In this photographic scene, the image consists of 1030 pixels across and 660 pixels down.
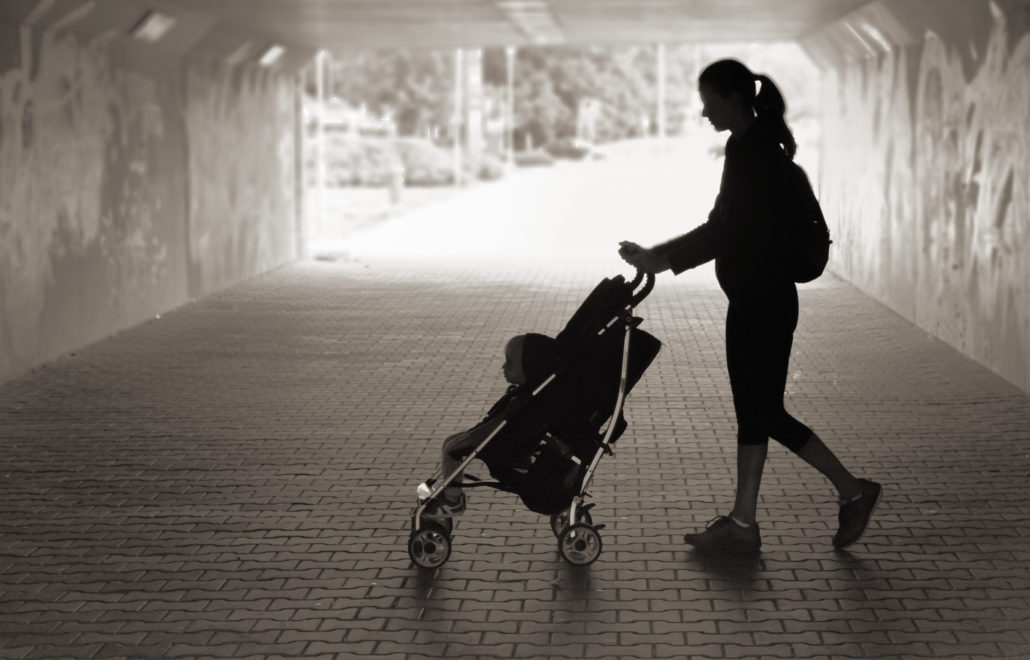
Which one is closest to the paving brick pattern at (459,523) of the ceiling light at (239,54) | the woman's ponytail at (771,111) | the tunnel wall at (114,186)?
the tunnel wall at (114,186)

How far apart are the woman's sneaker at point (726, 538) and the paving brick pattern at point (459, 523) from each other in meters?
0.09

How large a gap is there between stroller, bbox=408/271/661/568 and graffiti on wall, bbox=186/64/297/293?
Result: 1093cm

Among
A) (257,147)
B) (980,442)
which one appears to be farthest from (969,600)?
(257,147)

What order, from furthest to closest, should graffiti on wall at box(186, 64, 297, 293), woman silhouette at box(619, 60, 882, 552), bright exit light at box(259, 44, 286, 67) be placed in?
bright exit light at box(259, 44, 286, 67), graffiti on wall at box(186, 64, 297, 293), woman silhouette at box(619, 60, 882, 552)

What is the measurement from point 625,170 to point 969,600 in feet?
184

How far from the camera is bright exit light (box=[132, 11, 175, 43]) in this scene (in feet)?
45.6

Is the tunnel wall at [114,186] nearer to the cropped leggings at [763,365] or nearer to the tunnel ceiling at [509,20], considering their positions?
the tunnel ceiling at [509,20]

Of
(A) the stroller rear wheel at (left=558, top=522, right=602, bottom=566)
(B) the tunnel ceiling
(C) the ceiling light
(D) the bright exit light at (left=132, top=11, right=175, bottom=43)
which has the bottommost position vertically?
(A) the stroller rear wheel at (left=558, top=522, right=602, bottom=566)

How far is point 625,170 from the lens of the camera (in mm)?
61000

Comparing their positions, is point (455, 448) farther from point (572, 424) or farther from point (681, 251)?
point (681, 251)

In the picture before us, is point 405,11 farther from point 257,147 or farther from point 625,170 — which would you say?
point 625,170

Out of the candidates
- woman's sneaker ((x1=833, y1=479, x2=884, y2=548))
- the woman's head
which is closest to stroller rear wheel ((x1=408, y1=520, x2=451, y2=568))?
woman's sneaker ((x1=833, y1=479, x2=884, y2=548))

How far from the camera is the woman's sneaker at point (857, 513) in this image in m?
5.96

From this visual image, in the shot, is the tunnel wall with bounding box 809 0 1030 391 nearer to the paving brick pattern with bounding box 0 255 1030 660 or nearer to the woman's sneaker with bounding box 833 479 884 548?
the paving brick pattern with bounding box 0 255 1030 660
